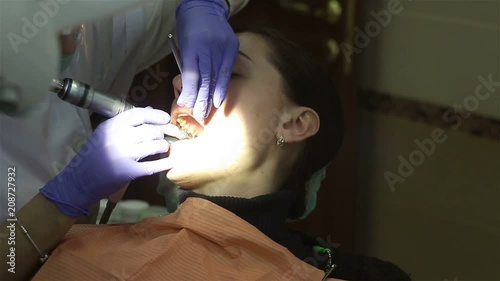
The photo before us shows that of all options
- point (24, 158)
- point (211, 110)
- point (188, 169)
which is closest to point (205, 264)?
point (188, 169)

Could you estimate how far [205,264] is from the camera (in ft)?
5.84

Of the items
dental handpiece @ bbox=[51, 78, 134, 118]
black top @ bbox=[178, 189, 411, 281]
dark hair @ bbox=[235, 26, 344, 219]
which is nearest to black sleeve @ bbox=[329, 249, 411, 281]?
black top @ bbox=[178, 189, 411, 281]

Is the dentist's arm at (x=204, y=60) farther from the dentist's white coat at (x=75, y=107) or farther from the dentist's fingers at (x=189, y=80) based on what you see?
the dentist's white coat at (x=75, y=107)

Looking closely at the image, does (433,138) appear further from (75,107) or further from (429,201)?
(75,107)

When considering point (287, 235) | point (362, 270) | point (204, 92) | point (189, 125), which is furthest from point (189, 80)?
point (362, 270)

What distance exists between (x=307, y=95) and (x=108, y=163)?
54 centimetres

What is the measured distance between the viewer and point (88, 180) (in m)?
1.78

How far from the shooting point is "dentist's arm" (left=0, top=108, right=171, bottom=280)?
1772mm

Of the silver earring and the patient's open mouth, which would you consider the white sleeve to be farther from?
the silver earring

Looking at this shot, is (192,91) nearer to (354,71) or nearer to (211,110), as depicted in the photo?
(211,110)

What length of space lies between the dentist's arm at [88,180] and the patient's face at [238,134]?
12 centimetres

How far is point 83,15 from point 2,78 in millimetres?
210

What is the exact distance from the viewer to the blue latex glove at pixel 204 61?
1.85 metres

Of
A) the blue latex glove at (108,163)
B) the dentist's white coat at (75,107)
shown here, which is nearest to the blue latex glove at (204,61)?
the blue latex glove at (108,163)
